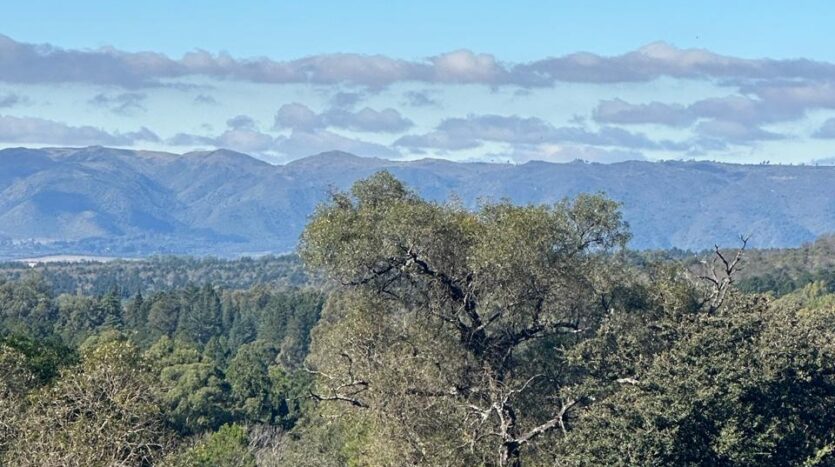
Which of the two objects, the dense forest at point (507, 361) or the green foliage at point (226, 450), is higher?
the dense forest at point (507, 361)

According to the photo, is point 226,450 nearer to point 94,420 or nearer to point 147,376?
point 147,376

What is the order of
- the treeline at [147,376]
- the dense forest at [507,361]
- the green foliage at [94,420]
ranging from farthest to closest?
1. the dense forest at [507,361]
2. the treeline at [147,376]
3. the green foliage at [94,420]

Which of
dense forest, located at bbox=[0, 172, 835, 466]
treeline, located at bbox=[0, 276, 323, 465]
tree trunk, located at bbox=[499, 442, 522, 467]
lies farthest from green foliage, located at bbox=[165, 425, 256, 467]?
tree trunk, located at bbox=[499, 442, 522, 467]

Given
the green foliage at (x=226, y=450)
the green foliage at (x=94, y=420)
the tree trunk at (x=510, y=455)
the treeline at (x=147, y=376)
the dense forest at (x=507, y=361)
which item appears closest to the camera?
the green foliage at (x=94, y=420)

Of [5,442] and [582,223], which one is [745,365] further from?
[5,442]

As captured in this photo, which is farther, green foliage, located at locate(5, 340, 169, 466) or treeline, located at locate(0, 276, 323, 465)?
treeline, located at locate(0, 276, 323, 465)

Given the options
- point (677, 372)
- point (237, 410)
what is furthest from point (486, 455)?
point (237, 410)

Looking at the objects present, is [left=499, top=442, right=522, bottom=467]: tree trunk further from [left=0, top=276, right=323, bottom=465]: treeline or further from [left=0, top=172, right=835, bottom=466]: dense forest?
[left=0, top=276, right=323, bottom=465]: treeline

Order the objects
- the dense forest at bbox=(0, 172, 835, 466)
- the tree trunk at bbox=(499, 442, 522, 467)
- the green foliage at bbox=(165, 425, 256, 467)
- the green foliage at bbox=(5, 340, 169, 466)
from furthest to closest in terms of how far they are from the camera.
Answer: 1. the green foliage at bbox=(165, 425, 256, 467)
2. the tree trunk at bbox=(499, 442, 522, 467)
3. the dense forest at bbox=(0, 172, 835, 466)
4. the green foliage at bbox=(5, 340, 169, 466)

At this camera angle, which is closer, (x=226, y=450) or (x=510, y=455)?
(x=510, y=455)

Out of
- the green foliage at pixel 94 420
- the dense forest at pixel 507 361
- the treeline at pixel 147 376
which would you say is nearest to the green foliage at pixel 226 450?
the treeline at pixel 147 376

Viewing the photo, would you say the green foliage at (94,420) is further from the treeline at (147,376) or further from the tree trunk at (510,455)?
the tree trunk at (510,455)

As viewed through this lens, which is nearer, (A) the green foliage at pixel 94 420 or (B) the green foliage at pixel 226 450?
(A) the green foliage at pixel 94 420

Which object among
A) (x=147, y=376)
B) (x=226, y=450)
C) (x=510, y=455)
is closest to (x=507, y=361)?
(x=510, y=455)
